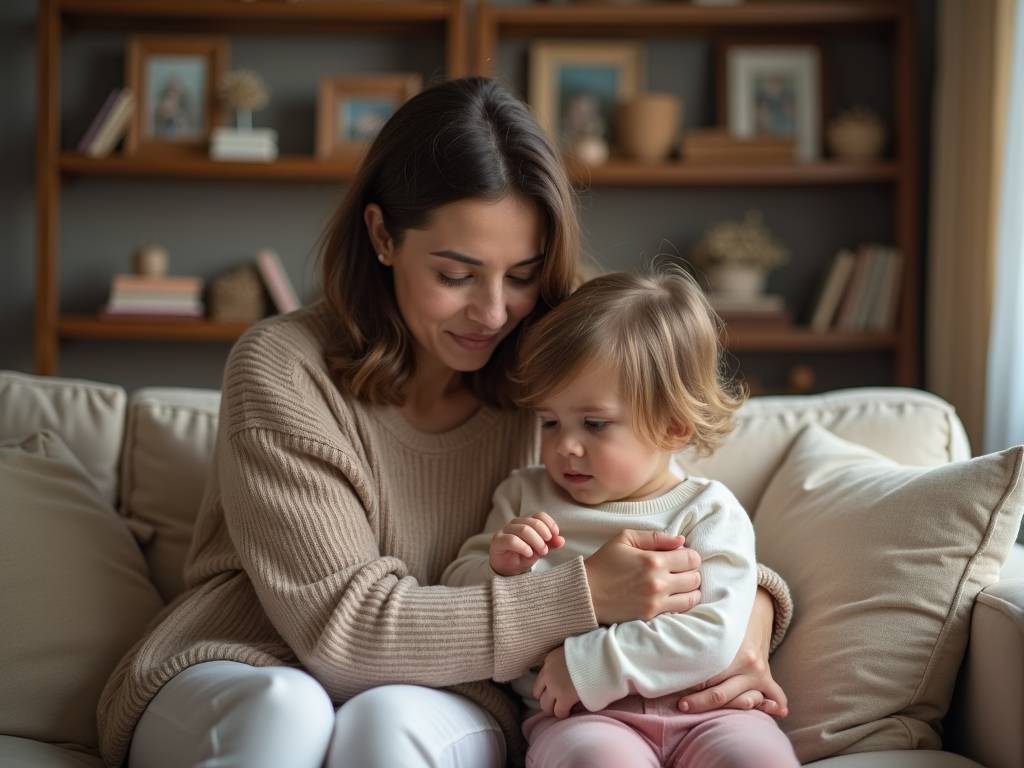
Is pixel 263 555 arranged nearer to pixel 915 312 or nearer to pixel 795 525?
pixel 795 525

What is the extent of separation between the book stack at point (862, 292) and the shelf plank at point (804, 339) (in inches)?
2.0

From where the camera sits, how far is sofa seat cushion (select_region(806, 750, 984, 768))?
4.09 ft

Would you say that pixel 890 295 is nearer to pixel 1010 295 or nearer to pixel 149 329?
pixel 1010 295

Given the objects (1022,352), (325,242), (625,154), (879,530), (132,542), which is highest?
(625,154)

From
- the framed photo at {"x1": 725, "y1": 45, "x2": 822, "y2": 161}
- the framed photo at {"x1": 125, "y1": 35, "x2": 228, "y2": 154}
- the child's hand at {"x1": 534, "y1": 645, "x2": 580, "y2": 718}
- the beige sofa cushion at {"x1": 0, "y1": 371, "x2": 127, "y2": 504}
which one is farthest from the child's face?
the framed photo at {"x1": 125, "y1": 35, "x2": 228, "y2": 154}

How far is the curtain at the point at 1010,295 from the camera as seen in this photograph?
8.92ft

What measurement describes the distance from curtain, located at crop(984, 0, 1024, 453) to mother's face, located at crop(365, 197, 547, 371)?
1789 millimetres

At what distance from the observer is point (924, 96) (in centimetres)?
345

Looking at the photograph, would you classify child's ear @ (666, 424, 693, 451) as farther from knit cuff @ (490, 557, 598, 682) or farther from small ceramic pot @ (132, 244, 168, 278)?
small ceramic pot @ (132, 244, 168, 278)

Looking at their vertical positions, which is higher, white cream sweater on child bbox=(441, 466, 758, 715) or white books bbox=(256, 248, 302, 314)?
white books bbox=(256, 248, 302, 314)

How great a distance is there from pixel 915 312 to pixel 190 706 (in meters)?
2.76

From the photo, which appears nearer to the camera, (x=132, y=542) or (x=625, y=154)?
(x=132, y=542)

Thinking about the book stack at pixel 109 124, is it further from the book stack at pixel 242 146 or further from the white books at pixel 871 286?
the white books at pixel 871 286

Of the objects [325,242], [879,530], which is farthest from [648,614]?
[325,242]
